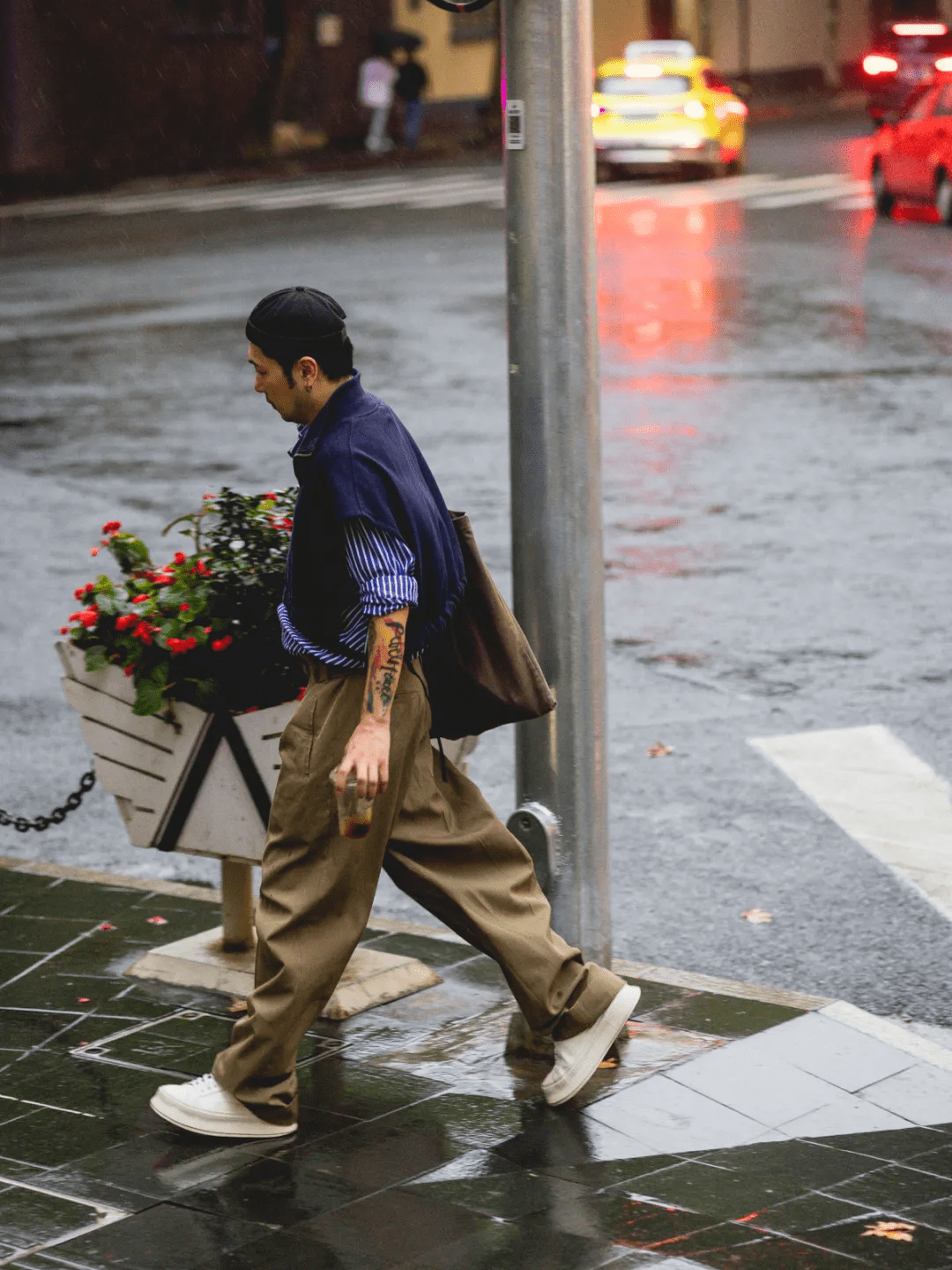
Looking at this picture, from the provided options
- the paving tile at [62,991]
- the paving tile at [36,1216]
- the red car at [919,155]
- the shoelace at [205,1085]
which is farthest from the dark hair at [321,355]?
the red car at [919,155]

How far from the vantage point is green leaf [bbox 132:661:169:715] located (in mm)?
5012

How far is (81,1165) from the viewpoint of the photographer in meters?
4.15

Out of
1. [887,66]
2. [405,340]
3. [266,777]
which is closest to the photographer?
[266,777]

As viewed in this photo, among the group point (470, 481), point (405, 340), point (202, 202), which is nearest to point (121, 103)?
point (202, 202)

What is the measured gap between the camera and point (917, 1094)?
4473mm

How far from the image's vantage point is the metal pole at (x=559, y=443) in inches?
184

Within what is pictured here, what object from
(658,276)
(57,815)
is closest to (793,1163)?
(57,815)

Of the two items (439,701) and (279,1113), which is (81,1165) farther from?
(439,701)

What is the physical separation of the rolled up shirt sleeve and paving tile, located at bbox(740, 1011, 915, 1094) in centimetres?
149

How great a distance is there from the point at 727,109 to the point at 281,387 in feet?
89.7

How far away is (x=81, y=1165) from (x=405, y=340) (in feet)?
42.1

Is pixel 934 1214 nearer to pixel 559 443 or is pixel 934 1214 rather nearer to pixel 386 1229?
pixel 386 1229

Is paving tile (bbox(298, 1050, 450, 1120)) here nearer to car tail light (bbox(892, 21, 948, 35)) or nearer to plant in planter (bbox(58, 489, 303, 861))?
plant in planter (bbox(58, 489, 303, 861))

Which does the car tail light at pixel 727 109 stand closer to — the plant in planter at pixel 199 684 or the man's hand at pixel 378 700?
the plant in planter at pixel 199 684
